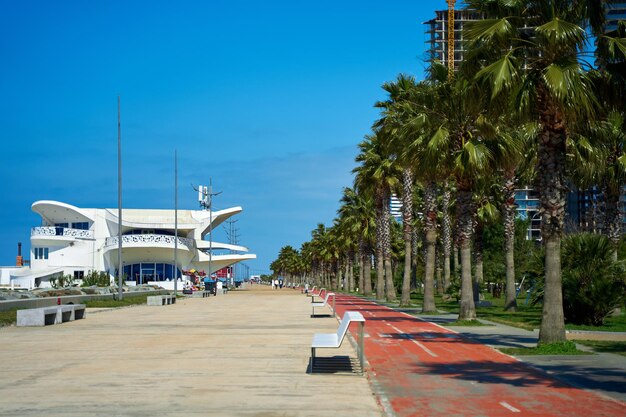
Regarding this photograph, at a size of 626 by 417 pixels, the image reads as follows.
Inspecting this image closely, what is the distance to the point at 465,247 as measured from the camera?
32.3 m

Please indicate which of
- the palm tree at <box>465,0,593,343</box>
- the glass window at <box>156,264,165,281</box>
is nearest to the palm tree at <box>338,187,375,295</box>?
the glass window at <box>156,264,165,281</box>

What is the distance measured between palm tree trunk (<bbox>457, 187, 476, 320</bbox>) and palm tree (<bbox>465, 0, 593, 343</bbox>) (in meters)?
11.1

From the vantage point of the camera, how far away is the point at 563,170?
802 inches

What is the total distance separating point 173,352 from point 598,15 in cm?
1279

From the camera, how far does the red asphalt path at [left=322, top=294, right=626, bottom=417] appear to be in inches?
454

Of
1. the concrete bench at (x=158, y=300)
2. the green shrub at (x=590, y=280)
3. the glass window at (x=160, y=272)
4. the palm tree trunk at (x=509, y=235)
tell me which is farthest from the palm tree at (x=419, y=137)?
the glass window at (x=160, y=272)

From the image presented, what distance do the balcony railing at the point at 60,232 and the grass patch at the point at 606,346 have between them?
97180 mm

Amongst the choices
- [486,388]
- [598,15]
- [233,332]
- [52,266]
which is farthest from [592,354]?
[52,266]

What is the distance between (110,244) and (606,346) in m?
97.6

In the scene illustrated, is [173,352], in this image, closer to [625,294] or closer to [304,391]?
[304,391]

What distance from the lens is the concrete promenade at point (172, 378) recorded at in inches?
448

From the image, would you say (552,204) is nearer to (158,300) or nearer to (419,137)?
(419,137)

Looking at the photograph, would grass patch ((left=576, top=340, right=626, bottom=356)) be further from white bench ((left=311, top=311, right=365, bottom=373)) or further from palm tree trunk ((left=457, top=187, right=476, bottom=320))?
palm tree trunk ((left=457, top=187, right=476, bottom=320))

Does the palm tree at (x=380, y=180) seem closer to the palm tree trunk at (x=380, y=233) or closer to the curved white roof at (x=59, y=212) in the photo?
the palm tree trunk at (x=380, y=233)
